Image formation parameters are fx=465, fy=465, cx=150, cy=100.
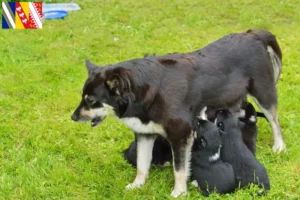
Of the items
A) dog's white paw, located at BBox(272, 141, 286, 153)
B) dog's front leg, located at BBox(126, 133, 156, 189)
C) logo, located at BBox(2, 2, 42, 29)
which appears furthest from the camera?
logo, located at BBox(2, 2, 42, 29)

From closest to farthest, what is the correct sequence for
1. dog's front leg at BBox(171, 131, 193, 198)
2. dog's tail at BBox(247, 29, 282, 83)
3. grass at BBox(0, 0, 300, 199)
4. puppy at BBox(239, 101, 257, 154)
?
dog's front leg at BBox(171, 131, 193, 198) → grass at BBox(0, 0, 300, 199) → puppy at BBox(239, 101, 257, 154) → dog's tail at BBox(247, 29, 282, 83)

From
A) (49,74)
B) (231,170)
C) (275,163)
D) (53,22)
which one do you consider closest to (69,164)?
(231,170)

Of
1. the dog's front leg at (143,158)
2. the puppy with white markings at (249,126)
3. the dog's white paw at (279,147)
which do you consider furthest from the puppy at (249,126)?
the dog's front leg at (143,158)

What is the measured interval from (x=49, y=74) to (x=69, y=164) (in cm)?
280

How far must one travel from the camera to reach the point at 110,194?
4.70 metres

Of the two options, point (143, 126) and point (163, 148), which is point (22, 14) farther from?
point (143, 126)

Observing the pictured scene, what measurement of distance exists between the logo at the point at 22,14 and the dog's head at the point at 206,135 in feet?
20.8

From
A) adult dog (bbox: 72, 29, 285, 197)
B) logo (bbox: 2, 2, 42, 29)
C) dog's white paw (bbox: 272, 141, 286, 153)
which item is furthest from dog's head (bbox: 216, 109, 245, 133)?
logo (bbox: 2, 2, 42, 29)

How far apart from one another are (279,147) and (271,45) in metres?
1.18

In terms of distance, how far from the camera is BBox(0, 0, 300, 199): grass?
480cm

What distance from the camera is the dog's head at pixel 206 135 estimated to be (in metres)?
4.43

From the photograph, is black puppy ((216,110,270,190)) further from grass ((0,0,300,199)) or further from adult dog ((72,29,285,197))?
adult dog ((72,29,285,197))

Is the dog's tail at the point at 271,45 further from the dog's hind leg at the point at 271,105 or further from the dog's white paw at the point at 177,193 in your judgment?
the dog's white paw at the point at 177,193

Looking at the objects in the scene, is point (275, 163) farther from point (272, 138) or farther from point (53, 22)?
point (53, 22)
